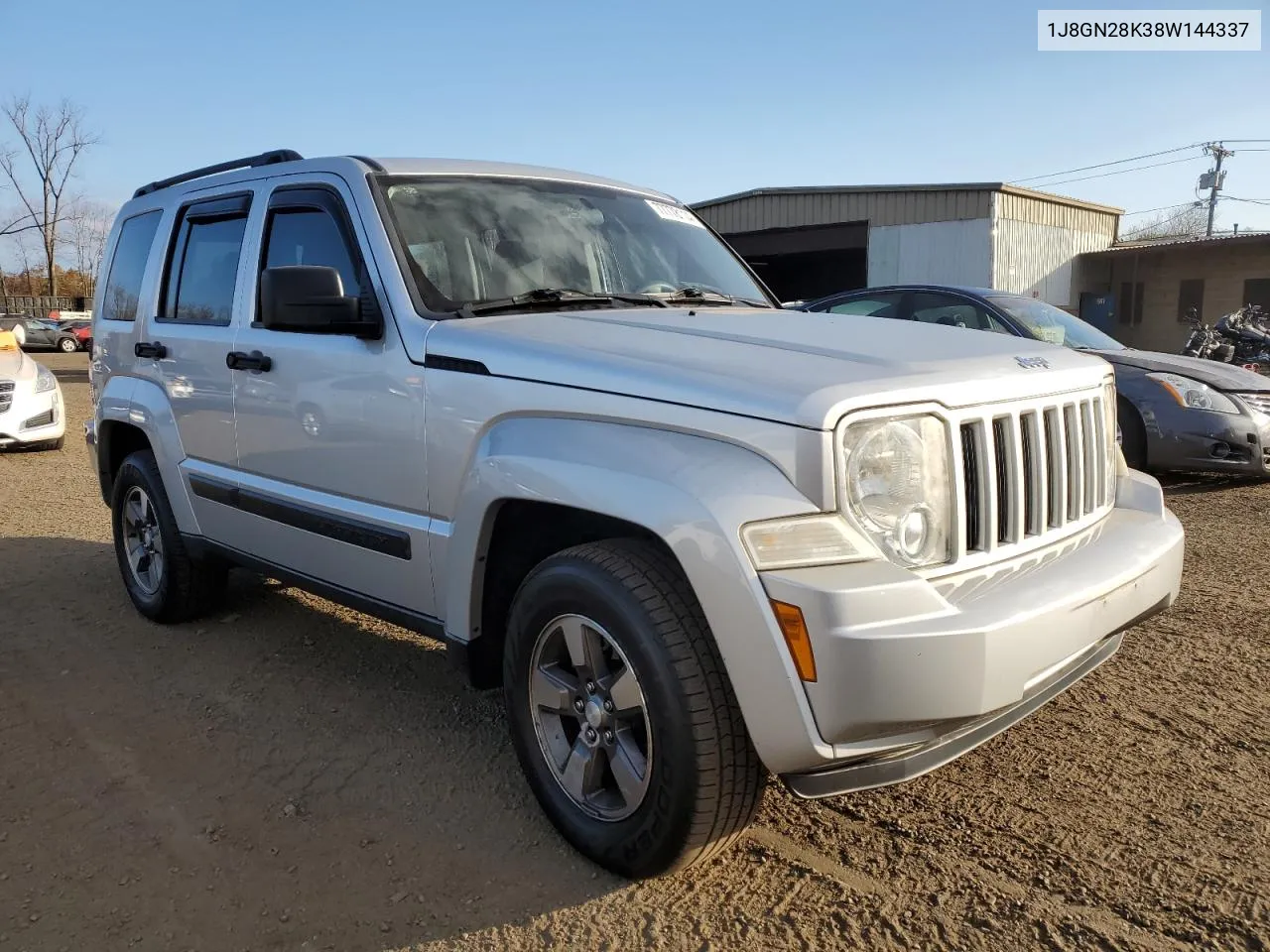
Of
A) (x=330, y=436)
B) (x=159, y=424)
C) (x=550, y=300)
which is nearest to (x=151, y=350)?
(x=159, y=424)

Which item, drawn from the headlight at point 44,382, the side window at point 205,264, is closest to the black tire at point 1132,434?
the side window at point 205,264

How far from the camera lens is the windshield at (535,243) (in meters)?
3.22

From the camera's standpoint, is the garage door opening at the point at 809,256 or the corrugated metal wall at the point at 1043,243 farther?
the garage door opening at the point at 809,256

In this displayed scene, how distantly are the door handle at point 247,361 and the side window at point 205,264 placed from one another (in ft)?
0.80

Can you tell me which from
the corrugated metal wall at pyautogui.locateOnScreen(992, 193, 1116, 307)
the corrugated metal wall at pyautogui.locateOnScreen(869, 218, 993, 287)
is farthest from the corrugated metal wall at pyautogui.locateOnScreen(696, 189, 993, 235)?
the corrugated metal wall at pyautogui.locateOnScreen(992, 193, 1116, 307)

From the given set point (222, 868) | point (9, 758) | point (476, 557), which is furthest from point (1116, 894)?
point (9, 758)

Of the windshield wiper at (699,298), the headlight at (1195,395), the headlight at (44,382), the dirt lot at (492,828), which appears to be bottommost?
the dirt lot at (492,828)

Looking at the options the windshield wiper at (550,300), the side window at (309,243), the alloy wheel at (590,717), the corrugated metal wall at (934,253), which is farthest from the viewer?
the corrugated metal wall at (934,253)

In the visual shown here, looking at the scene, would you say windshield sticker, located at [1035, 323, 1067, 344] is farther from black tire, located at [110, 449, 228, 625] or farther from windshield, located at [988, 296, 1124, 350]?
black tire, located at [110, 449, 228, 625]

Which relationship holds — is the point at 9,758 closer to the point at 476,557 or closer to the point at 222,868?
the point at 222,868

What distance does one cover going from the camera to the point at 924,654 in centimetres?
204

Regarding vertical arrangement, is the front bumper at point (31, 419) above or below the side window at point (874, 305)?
below

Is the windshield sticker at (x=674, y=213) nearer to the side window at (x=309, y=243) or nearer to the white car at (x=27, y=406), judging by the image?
the side window at (x=309, y=243)

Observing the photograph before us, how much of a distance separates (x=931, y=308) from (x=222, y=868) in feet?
21.9
